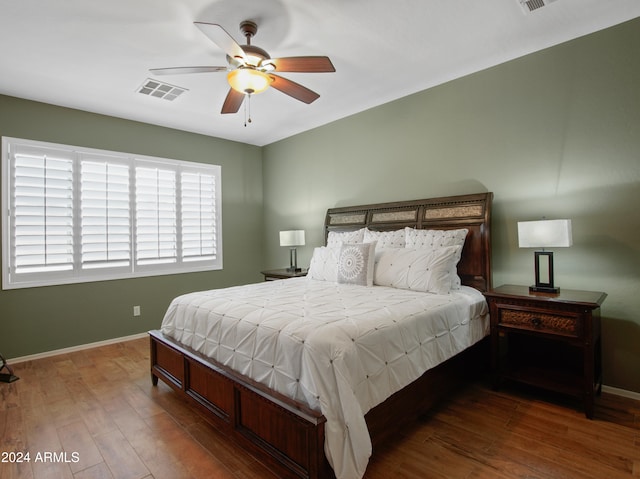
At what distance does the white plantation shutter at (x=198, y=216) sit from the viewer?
4.87 metres

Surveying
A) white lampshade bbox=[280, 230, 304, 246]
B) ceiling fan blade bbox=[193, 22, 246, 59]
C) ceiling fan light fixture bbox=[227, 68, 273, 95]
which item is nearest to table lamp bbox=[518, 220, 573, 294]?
ceiling fan light fixture bbox=[227, 68, 273, 95]

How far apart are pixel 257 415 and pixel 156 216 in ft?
11.6

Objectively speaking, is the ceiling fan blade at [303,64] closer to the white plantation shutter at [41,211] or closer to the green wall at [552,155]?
the green wall at [552,155]

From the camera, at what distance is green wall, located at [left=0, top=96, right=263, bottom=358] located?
3605mm

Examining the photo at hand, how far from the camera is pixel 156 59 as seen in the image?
293 cm

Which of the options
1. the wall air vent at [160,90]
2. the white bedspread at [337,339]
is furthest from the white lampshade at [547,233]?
the wall air vent at [160,90]

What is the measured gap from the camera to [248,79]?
2.44 m

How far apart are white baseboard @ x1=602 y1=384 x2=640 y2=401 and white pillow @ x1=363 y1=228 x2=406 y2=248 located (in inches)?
76.0

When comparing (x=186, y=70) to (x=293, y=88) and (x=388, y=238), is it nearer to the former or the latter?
(x=293, y=88)

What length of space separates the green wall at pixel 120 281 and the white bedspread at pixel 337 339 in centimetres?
189

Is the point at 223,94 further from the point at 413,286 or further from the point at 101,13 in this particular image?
the point at 413,286

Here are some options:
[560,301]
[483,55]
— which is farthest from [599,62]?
[560,301]

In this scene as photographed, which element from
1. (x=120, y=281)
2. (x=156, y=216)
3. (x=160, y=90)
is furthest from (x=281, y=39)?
(x=120, y=281)

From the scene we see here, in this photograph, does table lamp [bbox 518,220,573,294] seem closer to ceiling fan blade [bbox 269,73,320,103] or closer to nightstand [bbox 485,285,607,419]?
nightstand [bbox 485,285,607,419]
